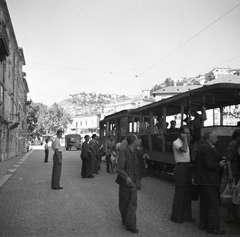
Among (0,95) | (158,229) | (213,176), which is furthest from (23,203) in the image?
(0,95)

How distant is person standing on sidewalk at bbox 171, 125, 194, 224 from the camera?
6.25 meters

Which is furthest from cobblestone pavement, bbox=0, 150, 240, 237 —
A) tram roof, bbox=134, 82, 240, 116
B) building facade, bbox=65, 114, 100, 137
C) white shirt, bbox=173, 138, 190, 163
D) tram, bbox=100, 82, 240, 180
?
building facade, bbox=65, 114, 100, 137

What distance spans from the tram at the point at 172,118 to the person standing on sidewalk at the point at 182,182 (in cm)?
258

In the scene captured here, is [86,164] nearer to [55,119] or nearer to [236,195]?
[236,195]

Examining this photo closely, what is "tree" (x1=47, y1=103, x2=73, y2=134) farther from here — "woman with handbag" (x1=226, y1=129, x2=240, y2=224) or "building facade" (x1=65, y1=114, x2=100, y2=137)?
"woman with handbag" (x1=226, y1=129, x2=240, y2=224)

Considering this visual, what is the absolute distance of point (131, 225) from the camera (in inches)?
223

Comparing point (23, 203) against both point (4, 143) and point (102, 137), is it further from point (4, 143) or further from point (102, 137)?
point (4, 143)

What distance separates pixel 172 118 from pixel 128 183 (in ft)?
26.3

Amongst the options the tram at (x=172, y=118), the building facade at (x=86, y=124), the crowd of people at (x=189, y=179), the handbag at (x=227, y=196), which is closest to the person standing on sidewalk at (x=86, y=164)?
the tram at (x=172, y=118)

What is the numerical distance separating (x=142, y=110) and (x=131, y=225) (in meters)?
9.97

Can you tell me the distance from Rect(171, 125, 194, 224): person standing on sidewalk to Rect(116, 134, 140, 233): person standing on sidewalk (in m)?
0.90

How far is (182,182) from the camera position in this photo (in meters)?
6.27

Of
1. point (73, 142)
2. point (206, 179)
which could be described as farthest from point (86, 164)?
point (73, 142)

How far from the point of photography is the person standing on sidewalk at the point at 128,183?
5723mm
